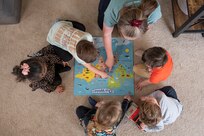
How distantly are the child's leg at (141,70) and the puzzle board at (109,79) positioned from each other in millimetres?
49

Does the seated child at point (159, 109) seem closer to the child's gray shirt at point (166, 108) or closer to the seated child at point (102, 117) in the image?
the child's gray shirt at point (166, 108)

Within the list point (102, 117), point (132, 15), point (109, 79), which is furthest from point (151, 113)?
point (132, 15)

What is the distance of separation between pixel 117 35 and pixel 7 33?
2.28ft

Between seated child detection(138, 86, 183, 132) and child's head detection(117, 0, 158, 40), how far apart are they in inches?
15.5

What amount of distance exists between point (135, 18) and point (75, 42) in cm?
39

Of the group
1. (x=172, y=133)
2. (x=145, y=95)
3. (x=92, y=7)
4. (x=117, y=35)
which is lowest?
(x=172, y=133)

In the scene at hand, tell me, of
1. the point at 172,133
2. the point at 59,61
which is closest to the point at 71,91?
the point at 59,61

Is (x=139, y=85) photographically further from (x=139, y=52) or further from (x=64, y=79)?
(x=64, y=79)

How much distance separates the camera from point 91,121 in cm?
141

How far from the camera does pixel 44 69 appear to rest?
1303 mm

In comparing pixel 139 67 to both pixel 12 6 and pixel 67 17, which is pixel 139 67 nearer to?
pixel 67 17

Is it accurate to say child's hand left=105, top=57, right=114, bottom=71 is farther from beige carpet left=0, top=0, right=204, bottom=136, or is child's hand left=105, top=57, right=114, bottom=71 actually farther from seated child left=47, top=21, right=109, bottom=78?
beige carpet left=0, top=0, right=204, bottom=136

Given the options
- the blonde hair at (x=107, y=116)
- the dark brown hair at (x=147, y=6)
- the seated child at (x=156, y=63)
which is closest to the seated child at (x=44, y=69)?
the blonde hair at (x=107, y=116)

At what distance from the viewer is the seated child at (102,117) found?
4.13 ft
